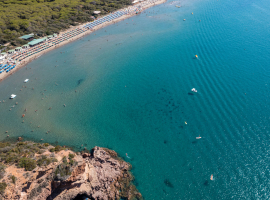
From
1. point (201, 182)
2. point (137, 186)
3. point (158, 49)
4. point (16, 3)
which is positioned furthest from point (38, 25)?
point (201, 182)

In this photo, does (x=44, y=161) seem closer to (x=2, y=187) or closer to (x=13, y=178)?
(x=13, y=178)

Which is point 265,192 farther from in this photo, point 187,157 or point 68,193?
point 68,193

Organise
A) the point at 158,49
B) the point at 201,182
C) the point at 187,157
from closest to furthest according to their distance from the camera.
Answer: the point at 201,182 → the point at 187,157 → the point at 158,49

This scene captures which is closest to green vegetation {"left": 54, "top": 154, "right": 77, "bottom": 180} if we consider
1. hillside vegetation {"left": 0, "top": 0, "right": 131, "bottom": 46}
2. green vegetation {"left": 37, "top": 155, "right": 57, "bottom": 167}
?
green vegetation {"left": 37, "top": 155, "right": 57, "bottom": 167}

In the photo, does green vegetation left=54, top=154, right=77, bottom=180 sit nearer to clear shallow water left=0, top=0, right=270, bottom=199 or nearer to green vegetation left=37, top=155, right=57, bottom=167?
green vegetation left=37, top=155, right=57, bottom=167

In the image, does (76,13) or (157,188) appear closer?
(157,188)

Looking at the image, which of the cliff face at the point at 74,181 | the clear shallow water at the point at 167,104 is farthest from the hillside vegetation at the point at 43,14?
the cliff face at the point at 74,181

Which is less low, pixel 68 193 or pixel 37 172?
pixel 37 172
